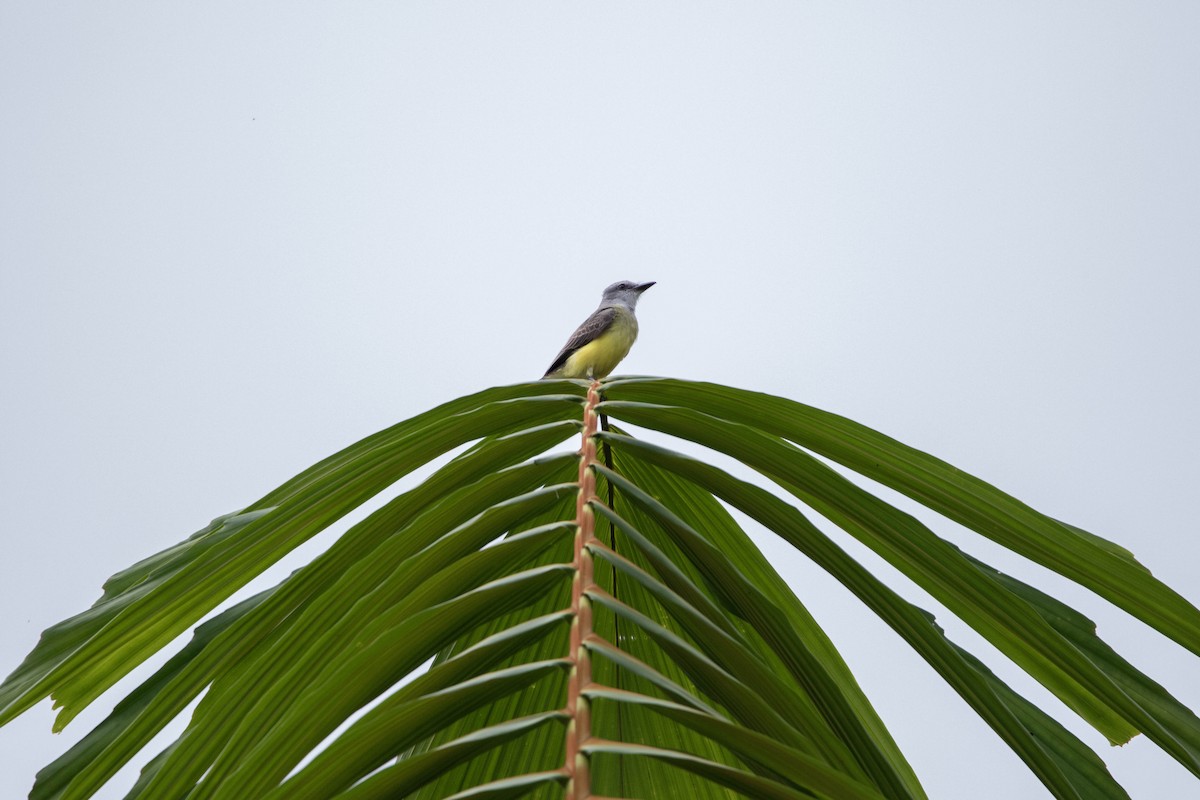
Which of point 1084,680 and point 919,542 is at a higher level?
point 919,542

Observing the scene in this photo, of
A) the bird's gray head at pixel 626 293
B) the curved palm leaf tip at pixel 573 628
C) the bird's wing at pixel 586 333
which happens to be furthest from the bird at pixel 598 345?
the curved palm leaf tip at pixel 573 628

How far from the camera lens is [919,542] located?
3.80ft

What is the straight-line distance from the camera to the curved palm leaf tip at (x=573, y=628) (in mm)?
834

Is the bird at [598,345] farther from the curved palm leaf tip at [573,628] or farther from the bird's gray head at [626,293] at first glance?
the curved palm leaf tip at [573,628]

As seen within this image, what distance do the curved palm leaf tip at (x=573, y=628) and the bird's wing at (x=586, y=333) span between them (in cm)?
483

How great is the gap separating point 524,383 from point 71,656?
616mm

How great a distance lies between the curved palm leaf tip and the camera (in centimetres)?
83

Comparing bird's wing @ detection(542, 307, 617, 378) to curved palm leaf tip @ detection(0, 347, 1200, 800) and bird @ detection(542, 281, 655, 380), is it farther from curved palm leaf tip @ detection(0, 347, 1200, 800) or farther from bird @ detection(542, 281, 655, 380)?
curved palm leaf tip @ detection(0, 347, 1200, 800)

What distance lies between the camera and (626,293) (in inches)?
283

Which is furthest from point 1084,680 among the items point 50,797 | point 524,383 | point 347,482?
point 50,797

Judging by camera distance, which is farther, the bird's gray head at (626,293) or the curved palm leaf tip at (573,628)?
the bird's gray head at (626,293)

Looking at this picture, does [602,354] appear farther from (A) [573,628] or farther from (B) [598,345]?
(A) [573,628]

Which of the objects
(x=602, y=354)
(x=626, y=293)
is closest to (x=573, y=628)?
(x=602, y=354)

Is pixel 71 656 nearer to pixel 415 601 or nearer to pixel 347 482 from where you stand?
pixel 347 482
